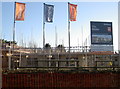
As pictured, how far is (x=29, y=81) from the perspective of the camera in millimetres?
7863

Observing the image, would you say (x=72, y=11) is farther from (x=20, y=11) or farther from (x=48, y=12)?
(x=20, y=11)

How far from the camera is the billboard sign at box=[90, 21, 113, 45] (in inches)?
831

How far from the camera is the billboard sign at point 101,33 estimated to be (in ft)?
69.3

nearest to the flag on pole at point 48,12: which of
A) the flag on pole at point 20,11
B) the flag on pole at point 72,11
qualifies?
the flag on pole at point 72,11

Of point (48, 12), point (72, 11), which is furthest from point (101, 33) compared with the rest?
point (48, 12)

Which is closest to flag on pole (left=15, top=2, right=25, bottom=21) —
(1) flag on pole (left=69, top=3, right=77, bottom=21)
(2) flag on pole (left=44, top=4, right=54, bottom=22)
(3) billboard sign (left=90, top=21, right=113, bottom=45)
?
(2) flag on pole (left=44, top=4, right=54, bottom=22)

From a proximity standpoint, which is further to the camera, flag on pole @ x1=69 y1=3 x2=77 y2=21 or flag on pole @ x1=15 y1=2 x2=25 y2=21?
flag on pole @ x1=69 y1=3 x2=77 y2=21

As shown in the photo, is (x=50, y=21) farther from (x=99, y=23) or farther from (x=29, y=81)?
(x=29, y=81)

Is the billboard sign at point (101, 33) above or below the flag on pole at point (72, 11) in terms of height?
below

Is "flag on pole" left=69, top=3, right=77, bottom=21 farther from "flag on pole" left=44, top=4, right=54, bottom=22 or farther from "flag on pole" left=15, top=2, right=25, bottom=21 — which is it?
"flag on pole" left=15, top=2, right=25, bottom=21

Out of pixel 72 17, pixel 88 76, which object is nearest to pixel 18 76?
pixel 88 76

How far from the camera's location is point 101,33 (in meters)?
21.2

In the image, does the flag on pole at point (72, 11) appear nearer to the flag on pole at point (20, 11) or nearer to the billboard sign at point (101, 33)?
the billboard sign at point (101, 33)

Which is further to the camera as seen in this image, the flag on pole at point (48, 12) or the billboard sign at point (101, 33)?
the billboard sign at point (101, 33)
